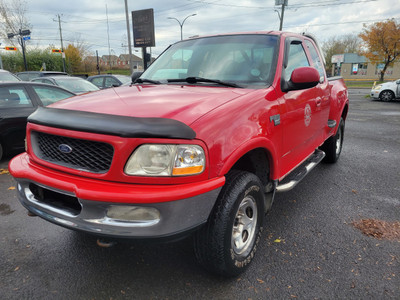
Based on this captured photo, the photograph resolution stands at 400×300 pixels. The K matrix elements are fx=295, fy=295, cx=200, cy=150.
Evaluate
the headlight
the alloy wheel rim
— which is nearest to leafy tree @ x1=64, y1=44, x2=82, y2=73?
the alloy wheel rim

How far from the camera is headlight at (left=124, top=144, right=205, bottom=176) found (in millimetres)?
1746

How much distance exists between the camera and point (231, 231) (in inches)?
81.0

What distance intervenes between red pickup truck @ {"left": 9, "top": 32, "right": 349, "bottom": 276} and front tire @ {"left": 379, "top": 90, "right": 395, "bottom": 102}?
663 inches

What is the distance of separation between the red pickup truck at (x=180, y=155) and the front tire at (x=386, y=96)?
55.3 ft

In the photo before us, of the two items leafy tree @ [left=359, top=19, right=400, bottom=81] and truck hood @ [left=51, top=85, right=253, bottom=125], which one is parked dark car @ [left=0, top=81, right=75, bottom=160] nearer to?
truck hood @ [left=51, top=85, right=253, bottom=125]

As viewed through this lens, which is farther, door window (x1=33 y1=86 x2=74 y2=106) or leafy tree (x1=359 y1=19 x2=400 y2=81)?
leafy tree (x1=359 y1=19 x2=400 y2=81)

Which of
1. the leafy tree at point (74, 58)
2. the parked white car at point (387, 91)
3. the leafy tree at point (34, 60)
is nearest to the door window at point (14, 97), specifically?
the parked white car at point (387, 91)

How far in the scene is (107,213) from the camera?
1.76 meters

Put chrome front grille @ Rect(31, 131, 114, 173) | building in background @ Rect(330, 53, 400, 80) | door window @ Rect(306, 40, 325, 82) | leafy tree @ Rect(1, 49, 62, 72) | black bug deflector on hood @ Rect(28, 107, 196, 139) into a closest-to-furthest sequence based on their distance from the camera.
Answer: black bug deflector on hood @ Rect(28, 107, 196, 139)
chrome front grille @ Rect(31, 131, 114, 173)
door window @ Rect(306, 40, 325, 82)
leafy tree @ Rect(1, 49, 62, 72)
building in background @ Rect(330, 53, 400, 80)

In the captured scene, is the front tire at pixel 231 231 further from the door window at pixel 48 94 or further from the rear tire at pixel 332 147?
the door window at pixel 48 94

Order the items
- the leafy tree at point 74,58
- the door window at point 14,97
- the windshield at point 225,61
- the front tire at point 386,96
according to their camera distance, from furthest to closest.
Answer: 1. the leafy tree at point 74,58
2. the front tire at point 386,96
3. the door window at point 14,97
4. the windshield at point 225,61

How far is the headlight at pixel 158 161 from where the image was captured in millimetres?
1746

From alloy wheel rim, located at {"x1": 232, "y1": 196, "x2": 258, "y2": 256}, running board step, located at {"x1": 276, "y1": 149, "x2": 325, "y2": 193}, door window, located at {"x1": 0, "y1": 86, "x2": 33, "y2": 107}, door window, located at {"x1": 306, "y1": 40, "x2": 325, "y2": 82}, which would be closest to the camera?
alloy wheel rim, located at {"x1": 232, "y1": 196, "x2": 258, "y2": 256}

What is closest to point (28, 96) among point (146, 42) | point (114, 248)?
point (114, 248)
